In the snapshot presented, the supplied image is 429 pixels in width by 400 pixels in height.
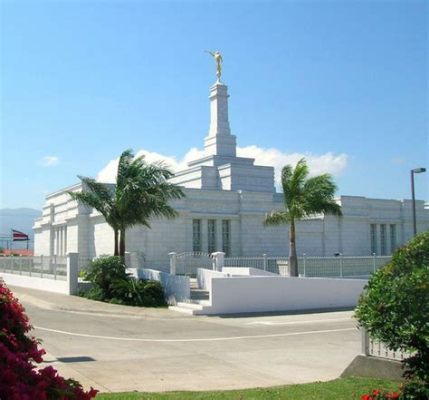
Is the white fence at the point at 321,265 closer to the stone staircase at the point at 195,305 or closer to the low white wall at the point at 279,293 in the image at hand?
the low white wall at the point at 279,293

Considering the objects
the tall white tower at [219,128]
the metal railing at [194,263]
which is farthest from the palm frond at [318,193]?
the tall white tower at [219,128]

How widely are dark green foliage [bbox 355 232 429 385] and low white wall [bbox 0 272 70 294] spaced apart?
17729mm

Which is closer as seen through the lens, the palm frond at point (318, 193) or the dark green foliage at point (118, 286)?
the dark green foliage at point (118, 286)

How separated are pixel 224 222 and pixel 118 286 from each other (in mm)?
12484

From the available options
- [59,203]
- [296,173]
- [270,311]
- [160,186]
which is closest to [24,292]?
[160,186]

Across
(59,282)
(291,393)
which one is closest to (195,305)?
(59,282)

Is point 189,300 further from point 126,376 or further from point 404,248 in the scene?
point 404,248

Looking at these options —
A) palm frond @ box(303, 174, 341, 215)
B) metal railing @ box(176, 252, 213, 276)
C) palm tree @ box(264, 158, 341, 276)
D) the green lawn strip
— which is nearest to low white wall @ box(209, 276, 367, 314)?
palm tree @ box(264, 158, 341, 276)

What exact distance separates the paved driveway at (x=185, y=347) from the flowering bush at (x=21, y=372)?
3128 millimetres

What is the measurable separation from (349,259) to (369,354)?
1441cm

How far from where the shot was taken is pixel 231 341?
13.2 meters

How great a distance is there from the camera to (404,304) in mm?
5910

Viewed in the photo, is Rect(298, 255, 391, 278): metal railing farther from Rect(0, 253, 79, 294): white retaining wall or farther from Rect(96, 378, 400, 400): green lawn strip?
Rect(96, 378, 400, 400): green lawn strip

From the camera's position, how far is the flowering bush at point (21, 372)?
13.2ft
